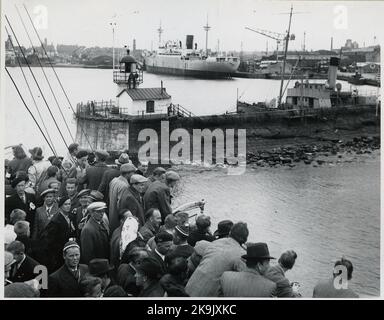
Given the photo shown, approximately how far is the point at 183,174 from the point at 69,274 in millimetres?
11695

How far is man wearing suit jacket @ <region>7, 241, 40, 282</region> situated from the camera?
455 cm

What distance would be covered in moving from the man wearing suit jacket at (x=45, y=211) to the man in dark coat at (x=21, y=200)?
0.39 metres

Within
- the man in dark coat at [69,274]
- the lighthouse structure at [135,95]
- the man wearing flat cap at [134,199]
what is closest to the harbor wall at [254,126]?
the lighthouse structure at [135,95]

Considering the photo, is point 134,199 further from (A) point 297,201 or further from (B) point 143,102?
(B) point 143,102

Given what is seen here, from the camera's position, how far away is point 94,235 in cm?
498

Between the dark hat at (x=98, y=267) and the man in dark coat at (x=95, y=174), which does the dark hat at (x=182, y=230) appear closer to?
the dark hat at (x=98, y=267)

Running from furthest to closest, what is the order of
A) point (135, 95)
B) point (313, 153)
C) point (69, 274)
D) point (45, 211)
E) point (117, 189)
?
point (313, 153), point (135, 95), point (117, 189), point (45, 211), point (69, 274)

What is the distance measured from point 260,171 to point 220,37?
23.2 feet

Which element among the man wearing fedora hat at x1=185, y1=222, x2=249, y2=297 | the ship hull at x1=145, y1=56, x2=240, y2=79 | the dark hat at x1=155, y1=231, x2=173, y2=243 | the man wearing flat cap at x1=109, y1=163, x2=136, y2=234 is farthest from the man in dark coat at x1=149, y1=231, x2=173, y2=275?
the ship hull at x1=145, y1=56, x2=240, y2=79

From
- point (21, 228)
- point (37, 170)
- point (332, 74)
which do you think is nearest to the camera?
point (21, 228)

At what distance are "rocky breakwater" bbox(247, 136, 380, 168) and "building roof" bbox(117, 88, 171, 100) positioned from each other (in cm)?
432

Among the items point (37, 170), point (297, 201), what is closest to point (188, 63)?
point (297, 201)

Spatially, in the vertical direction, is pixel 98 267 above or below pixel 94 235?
below

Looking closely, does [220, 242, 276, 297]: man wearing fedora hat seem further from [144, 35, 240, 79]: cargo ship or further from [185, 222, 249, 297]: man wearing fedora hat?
[144, 35, 240, 79]: cargo ship
